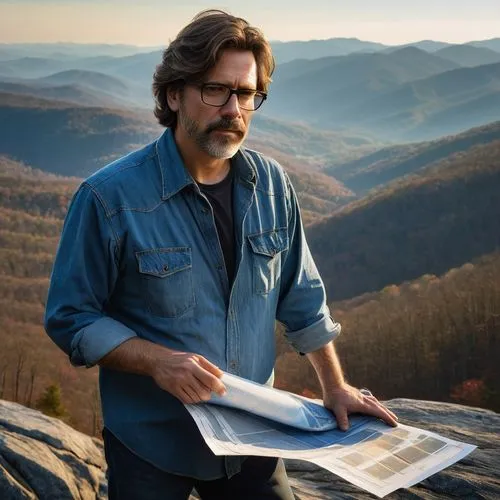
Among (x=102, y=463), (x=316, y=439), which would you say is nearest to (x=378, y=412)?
(x=316, y=439)

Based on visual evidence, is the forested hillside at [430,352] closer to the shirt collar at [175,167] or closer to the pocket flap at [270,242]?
the pocket flap at [270,242]

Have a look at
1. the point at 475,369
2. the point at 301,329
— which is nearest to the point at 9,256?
the point at 475,369

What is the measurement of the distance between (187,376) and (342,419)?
896mm

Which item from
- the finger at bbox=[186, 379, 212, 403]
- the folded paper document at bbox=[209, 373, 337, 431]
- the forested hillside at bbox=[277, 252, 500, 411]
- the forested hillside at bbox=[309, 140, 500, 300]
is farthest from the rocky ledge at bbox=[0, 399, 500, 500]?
the forested hillside at bbox=[309, 140, 500, 300]

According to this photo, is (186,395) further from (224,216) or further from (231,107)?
(231,107)

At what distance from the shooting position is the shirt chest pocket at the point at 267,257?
2811 mm

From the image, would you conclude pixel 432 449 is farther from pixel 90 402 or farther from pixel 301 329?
pixel 90 402

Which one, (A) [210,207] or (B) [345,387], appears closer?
(A) [210,207]

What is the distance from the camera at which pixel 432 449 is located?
2.81 m

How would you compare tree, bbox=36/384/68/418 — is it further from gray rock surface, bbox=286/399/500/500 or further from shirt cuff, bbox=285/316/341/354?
shirt cuff, bbox=285/316/341/354

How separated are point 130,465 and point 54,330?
60 cm

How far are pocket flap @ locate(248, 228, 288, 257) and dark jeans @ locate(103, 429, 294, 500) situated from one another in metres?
0.88

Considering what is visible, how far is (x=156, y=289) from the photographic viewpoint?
256cm

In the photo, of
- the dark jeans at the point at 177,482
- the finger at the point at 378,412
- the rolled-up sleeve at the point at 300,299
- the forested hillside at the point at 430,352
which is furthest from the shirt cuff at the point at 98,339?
the forested hillside at the point at 430,352
